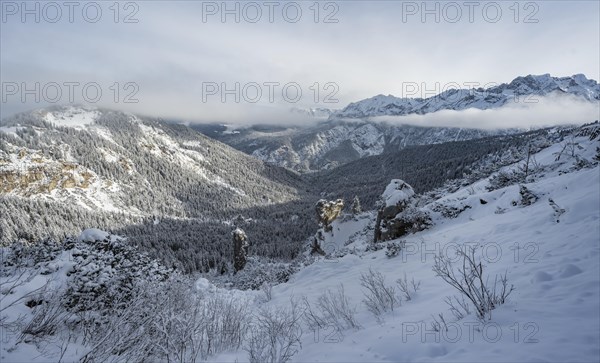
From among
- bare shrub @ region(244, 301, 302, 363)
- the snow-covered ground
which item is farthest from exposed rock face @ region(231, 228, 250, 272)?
bare shrub @ region(244, 301, 302, 363)

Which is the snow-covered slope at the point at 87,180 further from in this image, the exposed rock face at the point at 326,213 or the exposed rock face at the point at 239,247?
the exposed rock face at the point at 326,213

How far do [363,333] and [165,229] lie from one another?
137 meters

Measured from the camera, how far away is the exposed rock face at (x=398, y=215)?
1888 cm

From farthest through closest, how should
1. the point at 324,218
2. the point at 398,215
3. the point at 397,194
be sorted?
the point at 324,218 → the point at 397,194 → the point at 398,215

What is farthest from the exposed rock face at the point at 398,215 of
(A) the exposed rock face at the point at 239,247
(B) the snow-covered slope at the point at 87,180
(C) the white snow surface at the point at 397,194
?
(B) the snow-covered slope at the point at 87,180

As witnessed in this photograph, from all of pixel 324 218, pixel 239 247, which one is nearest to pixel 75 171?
pixel 239 247

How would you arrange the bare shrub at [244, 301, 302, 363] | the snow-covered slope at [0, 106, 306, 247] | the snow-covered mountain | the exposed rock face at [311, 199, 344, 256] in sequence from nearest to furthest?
the bare shrub at [244, 301, 302, 363] < the exposed rock face at [311, 199, 344, 256] < the snow-covered slope at [0, 106, 306, 247] < the snow-covered mountain

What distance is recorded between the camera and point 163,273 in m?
10.3

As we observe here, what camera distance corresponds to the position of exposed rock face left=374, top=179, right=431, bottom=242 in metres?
18.9

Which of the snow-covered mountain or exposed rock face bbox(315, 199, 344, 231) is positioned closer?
exposed rock face bbox(315, 199, 344, 231)

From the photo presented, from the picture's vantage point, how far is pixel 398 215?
20.8 metres

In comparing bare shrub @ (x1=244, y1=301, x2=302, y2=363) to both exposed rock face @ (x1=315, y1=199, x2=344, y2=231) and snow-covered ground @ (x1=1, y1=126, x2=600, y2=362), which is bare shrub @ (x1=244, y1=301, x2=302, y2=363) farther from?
exposed rock face @ (x1=315, y1=199, x2=344, y2=231)

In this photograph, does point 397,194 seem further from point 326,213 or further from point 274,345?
point 326,213

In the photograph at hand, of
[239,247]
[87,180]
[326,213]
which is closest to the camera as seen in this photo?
[239,247]
